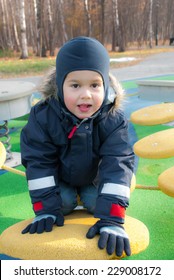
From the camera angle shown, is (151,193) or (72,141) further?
(151,193)

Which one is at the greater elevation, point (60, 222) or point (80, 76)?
point (80, 76)

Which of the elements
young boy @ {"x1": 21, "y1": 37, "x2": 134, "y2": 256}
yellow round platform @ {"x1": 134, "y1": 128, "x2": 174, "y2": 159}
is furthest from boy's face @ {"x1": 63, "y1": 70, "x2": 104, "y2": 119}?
yellow round platform @ {"x1": 134, "y1": 128, "x2": 174, "y2": 159}

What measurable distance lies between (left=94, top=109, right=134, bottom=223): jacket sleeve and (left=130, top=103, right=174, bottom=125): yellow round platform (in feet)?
4.10

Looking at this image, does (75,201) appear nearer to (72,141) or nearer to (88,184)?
(88,184)

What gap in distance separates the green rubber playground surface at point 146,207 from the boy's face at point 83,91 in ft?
3.12

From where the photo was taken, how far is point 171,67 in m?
12.7

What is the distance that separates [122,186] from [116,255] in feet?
1.21

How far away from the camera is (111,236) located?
1497mm

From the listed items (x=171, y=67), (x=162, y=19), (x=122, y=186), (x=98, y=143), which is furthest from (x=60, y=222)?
(x=162, y=19)

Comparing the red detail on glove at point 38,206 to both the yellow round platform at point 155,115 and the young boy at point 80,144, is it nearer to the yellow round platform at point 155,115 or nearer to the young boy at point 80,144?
the young boy at point 80,144

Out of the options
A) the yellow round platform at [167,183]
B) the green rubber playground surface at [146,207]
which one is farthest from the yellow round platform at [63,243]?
the green rubber playground surface at [146,207]

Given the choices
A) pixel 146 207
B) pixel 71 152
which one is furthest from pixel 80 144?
pixel 146 207

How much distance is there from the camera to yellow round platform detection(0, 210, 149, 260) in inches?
55.4

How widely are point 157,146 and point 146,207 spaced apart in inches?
20.7
